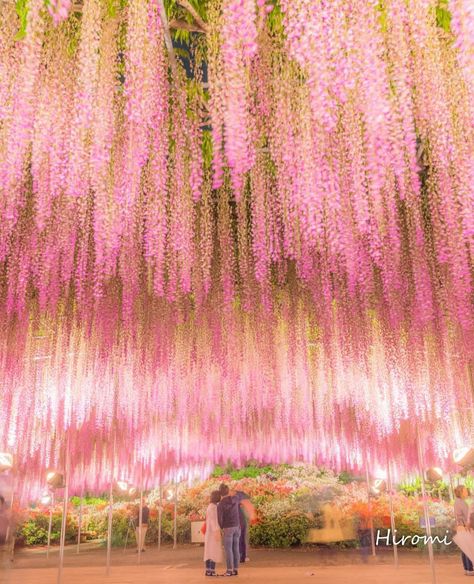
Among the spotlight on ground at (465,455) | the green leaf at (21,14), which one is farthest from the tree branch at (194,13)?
the spotlight on ground at (465,455)

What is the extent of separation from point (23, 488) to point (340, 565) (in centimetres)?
923

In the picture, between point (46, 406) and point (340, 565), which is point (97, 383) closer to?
point (46, 406)

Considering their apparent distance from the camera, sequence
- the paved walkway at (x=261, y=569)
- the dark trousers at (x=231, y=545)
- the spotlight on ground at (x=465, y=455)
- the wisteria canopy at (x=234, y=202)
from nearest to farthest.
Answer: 1. the wisteria canopy at (x=234, y=202)
2. the paved walkway at (x=261, y=569)
3. the dark trousers at (x=231, y=545)
4. the spotlight on ground at (x=465, y=455)

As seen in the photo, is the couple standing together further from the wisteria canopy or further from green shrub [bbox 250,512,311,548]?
green shrub [bbox 250,512,311,548]

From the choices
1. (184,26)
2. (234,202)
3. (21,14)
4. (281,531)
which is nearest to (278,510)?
(281,531)

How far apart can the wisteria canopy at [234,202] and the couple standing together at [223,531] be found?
1.70 m

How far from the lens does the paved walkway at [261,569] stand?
6801 millimetres

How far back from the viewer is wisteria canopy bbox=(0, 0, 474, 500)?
2.87 meters

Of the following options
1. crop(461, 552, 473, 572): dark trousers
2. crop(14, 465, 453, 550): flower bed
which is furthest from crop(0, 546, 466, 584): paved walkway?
crop(14, 465, 453, 550): flower bed

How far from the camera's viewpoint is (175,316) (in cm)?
652

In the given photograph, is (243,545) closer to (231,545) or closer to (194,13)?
(231,545)

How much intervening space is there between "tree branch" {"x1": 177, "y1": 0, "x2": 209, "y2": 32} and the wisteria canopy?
25mm

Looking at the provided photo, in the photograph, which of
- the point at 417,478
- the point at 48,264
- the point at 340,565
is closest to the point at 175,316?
the point at 48,264

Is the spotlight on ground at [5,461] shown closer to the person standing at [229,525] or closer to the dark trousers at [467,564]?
the person standing at [229,525]
